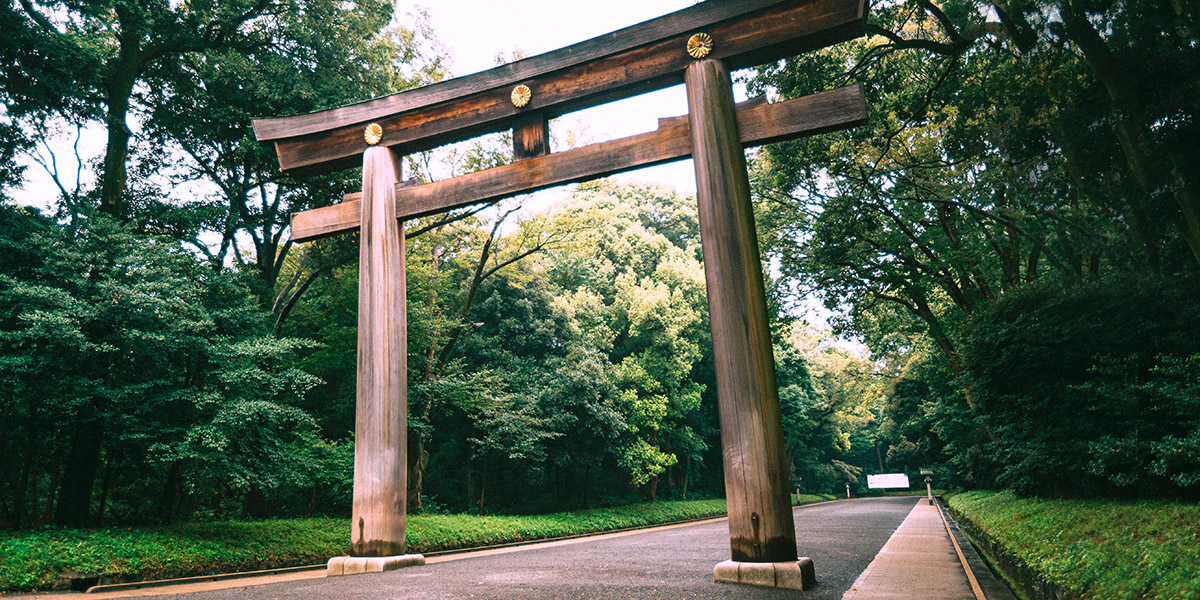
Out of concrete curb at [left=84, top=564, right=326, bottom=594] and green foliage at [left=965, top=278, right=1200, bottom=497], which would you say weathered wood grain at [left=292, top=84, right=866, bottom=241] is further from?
concrete curb at [left=84, top=564, right=326, bottom=594]

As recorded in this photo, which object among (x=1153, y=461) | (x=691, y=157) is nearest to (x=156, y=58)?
(x=691, y=157)

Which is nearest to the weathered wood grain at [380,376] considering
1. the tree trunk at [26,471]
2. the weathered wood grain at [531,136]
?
the weathered wood grain at [531,136]

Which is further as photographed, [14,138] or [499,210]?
[499,210]

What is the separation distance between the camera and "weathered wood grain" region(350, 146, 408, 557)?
209 inches

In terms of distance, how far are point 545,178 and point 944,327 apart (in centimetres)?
1539

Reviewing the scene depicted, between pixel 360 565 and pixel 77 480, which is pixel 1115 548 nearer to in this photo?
pixel 360 565

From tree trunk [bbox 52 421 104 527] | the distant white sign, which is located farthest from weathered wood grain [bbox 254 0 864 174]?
the distant white sign

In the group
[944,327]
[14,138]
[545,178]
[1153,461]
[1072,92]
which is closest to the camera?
[545,178]

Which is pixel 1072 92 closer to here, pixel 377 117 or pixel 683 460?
pixel 377 117

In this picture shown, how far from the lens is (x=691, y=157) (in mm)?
5086

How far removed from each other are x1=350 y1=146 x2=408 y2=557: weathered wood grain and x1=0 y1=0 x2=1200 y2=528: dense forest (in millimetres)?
4903

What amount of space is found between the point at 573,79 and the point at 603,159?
0.84 meters

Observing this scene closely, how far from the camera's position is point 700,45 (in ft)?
16.7

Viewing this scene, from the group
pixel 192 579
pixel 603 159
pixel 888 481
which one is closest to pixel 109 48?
pixel 192 579
